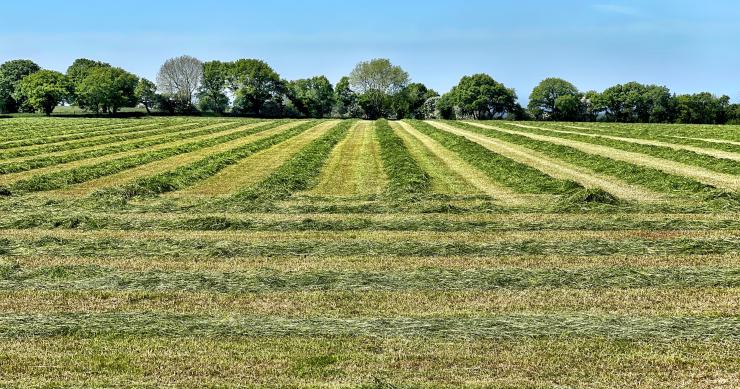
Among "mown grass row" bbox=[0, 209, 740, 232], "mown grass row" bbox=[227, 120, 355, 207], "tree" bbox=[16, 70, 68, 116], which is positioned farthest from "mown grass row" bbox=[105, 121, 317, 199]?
"tree" bbox=[16, 70, 68, 116]

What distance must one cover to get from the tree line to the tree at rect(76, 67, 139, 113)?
19cm

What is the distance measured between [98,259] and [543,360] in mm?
10548

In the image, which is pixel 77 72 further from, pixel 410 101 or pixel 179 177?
pixel 179 177

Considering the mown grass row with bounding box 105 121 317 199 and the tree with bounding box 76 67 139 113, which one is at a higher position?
the tree with bounding box 76 67 139 113

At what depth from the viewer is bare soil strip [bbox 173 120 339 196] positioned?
88.6ft

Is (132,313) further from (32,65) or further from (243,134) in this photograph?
(32,65)

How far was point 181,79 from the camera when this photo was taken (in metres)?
152

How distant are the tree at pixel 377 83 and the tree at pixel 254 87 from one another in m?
20.4

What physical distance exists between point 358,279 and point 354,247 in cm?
293

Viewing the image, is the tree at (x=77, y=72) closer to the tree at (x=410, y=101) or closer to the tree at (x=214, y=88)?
the tree at (x=214, y=88)

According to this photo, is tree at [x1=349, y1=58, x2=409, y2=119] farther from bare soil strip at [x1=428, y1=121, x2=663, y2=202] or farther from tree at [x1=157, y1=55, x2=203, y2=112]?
bare soil strip at [x1=428, y1=121, x2=663, y2=202]

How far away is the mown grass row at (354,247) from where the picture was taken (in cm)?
1573

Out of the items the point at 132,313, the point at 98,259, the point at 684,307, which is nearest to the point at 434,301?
the point at 684,307

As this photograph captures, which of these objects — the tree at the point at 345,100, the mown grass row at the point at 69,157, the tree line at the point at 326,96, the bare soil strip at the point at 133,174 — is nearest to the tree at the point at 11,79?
the tree line at the point at 326,96
